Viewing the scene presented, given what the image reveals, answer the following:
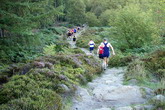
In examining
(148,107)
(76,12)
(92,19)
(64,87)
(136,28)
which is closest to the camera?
(148,107)

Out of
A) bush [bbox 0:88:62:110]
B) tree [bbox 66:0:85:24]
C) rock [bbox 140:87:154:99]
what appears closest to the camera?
bush [bbox 0:88:62:110]

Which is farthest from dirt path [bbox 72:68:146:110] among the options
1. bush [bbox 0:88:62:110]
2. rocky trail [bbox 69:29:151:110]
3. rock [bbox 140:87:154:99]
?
bush [bbox 0:88:62:110]

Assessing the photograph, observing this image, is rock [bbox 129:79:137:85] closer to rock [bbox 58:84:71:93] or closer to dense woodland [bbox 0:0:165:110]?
dense woodland [bbox 0:0:165:110]

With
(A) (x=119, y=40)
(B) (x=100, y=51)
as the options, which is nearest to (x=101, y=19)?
(A) (x=119, y=40)

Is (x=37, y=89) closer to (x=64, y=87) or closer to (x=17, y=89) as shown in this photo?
(x=17, y=89)

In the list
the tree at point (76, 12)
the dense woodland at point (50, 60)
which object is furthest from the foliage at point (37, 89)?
the tree at point (76, 12)

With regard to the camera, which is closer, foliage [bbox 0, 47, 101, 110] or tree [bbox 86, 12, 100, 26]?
foliage [bbox 0, 47, 101, 110]

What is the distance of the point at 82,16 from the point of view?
60031mm

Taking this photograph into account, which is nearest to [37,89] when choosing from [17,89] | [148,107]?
[17,89]

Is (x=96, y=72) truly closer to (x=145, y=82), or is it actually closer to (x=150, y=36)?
(x=145, y=82)

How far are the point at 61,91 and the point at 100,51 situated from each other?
17.1 ft

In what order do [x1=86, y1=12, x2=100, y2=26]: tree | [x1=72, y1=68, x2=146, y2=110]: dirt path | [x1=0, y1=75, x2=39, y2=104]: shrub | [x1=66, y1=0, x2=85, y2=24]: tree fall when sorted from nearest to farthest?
[x1=0, y1=75, x2=39, y2=104]: shrub
[x1=72, y1=68, x2=146, y2=110]: dirt path
[x1=66, y1=0, x2=85, y2=24]: tree
[x1=86, y1=12, x2=100, y2=26]: tree

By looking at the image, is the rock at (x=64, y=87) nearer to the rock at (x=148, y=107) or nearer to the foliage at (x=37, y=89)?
the foliage at (x=37, y=89)

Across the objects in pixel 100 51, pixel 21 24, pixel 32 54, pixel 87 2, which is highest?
pixel 87 2
